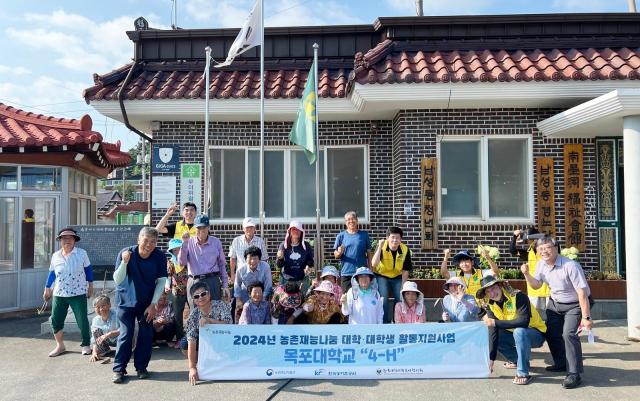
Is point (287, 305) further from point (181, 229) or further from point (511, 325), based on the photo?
point (511, 325)

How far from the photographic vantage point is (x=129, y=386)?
5.19 metres

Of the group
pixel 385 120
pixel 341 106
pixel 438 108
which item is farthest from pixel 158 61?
pixel 438 108

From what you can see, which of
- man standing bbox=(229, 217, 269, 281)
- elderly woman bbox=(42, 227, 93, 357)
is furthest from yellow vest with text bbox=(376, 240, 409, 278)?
elderly woman bbox=(42, 227, 93, 357)

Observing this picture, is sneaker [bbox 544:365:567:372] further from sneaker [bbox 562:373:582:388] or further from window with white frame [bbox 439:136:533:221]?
window with white frame [bbox 439:136:533:221]

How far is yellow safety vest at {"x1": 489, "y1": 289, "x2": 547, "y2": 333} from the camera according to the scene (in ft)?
17.7

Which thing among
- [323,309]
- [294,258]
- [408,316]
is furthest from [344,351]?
[294,258]

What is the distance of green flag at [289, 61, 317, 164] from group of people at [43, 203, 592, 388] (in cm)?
147

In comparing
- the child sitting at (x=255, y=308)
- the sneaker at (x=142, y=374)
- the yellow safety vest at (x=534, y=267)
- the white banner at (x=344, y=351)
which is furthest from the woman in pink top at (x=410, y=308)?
the sneaker at (x=142, y=374)

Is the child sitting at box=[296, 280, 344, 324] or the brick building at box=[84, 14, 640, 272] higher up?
the brick building at box=[84, 14, 640, 272]

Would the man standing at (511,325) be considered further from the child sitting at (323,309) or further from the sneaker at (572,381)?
the child sitting at (323,309)

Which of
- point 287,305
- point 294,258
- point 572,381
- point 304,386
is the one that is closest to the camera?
point 572,381

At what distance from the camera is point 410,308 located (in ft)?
19.3

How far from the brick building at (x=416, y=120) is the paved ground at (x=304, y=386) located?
3159mm

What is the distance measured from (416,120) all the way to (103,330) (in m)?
5.85
